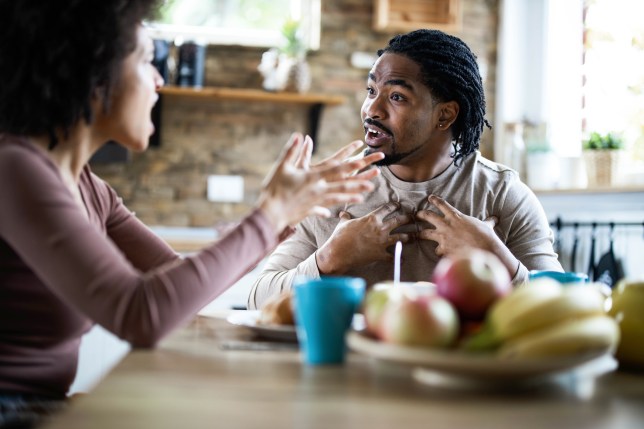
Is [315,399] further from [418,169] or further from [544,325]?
[418,169]

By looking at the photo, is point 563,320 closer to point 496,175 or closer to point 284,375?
point 284,375

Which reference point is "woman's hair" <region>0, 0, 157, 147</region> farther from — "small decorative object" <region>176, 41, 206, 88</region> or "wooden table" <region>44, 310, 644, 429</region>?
"small decorative object" <region>176, 41, 206, 88</region>

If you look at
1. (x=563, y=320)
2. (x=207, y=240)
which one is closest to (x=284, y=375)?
(x=563, y=320)

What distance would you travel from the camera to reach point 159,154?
398cm

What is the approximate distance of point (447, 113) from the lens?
2104mm

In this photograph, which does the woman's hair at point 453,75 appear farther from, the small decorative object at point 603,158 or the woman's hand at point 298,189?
the small decorative object at point 603,158

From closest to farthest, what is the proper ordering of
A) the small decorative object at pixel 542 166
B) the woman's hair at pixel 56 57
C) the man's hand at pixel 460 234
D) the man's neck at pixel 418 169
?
the woman's hair at pixel 56 57 → the man's hand at pixel 460 234 → the man's neck at pixel 418 169 → the small decorative object at pixel 542 166

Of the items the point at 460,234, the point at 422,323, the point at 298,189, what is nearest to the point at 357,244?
the point at 460,234

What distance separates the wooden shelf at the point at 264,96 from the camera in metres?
3.81

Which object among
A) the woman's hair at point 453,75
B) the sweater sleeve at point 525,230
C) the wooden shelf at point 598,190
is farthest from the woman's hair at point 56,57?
the wooden shelf at point 598,190

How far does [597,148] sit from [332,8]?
1.64 m

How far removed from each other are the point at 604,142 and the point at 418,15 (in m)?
1.28

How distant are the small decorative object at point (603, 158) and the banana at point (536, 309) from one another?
2603mm

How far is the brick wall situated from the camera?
3969mm
